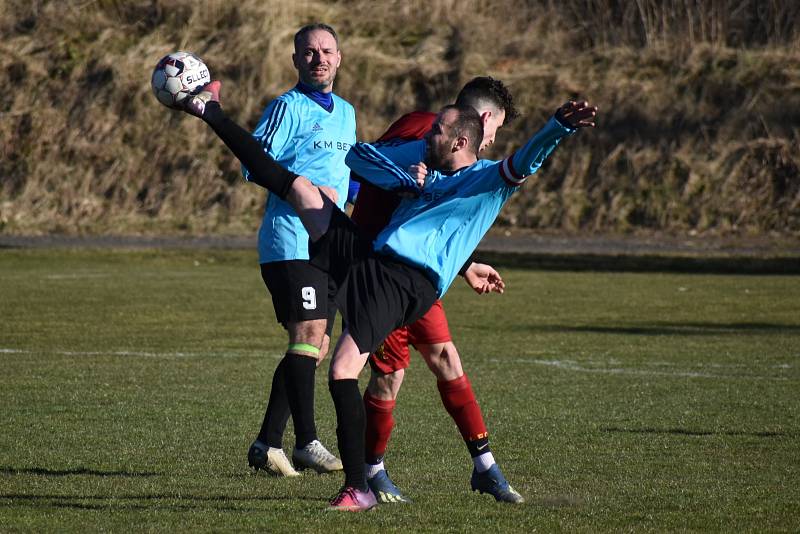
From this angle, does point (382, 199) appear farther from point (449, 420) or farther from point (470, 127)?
point (449, 420)

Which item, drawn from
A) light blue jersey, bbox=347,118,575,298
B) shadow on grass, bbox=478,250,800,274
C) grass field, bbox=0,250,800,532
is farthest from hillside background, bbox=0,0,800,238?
light blue jersey, bbox=347,118,575,298

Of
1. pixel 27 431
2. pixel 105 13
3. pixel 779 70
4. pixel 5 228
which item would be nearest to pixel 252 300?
pixel 27 431

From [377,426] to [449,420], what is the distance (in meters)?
2.28

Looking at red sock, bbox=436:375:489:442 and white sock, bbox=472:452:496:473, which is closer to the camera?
white sock, bbox=472:452:496:473

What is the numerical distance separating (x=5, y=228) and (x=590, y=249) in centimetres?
1381

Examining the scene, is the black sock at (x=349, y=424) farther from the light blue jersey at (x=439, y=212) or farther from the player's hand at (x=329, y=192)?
the player's hand at (x=329, y=192)

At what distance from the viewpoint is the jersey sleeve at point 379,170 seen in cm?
615

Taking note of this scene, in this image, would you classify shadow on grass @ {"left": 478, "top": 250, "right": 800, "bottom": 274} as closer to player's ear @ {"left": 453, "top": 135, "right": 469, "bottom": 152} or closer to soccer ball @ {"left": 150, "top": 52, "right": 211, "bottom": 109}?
soccer ball @ {"left": 150, "top": 52, "right": 211, "bottom": 109}

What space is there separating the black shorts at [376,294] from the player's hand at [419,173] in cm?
36

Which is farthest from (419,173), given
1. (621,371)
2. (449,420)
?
(621,371)

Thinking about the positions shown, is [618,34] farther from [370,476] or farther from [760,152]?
[370,476]

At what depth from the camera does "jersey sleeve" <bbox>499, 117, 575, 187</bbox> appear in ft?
18.6

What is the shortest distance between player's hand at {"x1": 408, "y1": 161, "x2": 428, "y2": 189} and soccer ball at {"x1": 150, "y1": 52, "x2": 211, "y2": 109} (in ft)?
3.63

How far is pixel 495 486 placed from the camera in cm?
632
